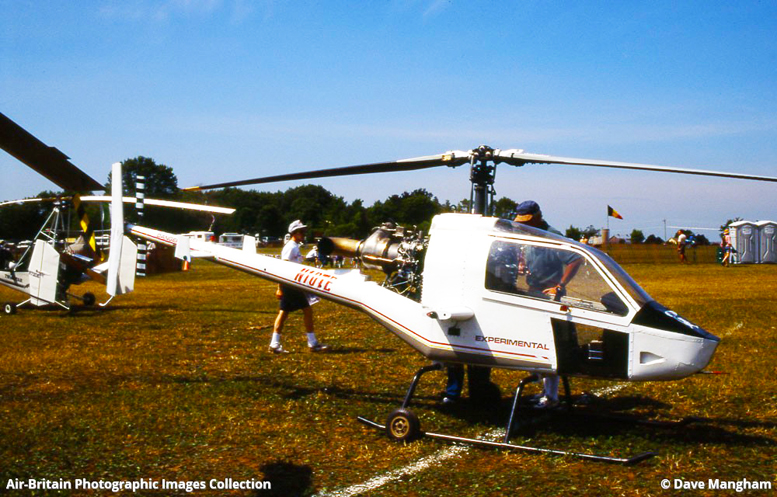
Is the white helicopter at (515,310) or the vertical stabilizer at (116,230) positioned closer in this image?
the white helicopter at (515,310)

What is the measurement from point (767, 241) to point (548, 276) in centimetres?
4071

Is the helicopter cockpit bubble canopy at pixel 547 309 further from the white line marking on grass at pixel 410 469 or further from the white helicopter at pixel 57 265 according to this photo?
the white helicopter at pixel 57 265

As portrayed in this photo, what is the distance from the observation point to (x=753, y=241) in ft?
131

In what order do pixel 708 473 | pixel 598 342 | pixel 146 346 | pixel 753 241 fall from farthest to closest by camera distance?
pixel 753 241, pixel 146 346, pixel 598 342, pixel 708 473

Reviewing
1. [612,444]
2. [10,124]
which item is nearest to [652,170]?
[612,444]

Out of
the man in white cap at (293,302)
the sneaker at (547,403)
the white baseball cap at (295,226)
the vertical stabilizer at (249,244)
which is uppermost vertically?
the white baseball cap at (295,226)

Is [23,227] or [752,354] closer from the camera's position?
[752,354]

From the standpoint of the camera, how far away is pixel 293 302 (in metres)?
10.4

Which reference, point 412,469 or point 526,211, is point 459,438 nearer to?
point 412,469

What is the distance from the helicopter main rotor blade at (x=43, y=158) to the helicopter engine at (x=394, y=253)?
3.31 meters

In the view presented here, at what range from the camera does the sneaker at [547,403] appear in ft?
23.2

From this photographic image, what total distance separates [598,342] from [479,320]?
3.66ft

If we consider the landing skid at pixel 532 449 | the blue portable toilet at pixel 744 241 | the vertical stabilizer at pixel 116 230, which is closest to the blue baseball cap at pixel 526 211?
the landing skid at pixel 532 449

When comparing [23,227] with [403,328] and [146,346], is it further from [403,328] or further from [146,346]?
[403,328]
